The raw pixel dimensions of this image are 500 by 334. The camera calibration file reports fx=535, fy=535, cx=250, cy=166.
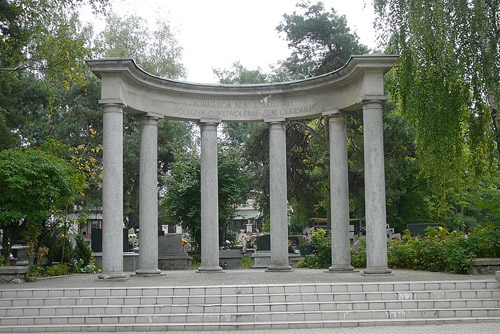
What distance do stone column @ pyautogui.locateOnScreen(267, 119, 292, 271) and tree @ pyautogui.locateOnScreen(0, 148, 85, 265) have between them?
26.3 ft

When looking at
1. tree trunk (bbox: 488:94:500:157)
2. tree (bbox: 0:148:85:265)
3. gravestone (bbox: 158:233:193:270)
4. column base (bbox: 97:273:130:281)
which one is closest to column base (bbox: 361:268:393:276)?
tree trunk (bbox: 488:94:500:157)

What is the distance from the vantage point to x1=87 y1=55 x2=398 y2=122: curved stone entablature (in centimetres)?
1839

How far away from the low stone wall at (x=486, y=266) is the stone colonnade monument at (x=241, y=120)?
3.57m

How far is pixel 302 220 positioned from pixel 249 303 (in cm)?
4086

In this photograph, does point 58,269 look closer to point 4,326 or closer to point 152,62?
point 4,326

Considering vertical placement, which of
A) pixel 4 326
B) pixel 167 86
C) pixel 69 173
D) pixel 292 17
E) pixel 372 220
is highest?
pixel 292 17

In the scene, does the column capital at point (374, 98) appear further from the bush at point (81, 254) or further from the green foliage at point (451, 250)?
the bush at point (81, 254)

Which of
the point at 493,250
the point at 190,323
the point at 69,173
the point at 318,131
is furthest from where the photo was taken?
the point at 318,131

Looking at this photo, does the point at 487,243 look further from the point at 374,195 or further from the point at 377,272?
the point at 374,195

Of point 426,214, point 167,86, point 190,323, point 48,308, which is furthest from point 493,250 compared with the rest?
point 426,214

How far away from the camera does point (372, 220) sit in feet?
60.0

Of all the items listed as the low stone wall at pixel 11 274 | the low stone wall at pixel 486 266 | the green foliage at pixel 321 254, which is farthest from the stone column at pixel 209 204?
the low stone wall at pixel 486 266

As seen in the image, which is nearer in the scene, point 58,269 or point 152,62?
point 58,269

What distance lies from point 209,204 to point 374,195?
684cm
